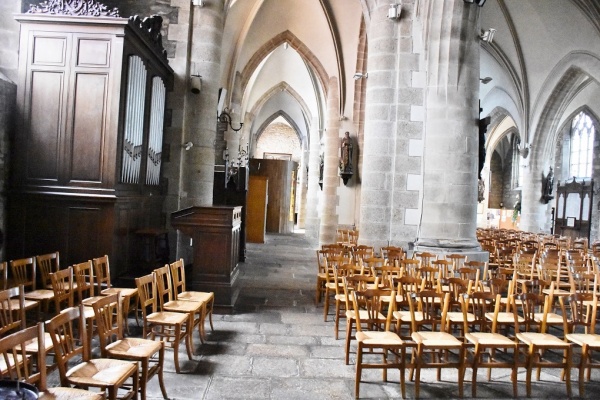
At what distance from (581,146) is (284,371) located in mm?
22517

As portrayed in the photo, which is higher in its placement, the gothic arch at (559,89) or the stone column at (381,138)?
the gothic arch at (559,89)

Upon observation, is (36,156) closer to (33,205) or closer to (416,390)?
(33,205)

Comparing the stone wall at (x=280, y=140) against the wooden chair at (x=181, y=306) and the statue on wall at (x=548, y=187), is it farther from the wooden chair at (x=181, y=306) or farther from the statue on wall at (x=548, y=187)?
the wooden chair at (x=181, y=306)

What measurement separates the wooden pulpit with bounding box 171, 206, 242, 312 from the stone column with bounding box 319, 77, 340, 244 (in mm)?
8311

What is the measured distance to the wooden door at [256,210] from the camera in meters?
16.3

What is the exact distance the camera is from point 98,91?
5.58 m

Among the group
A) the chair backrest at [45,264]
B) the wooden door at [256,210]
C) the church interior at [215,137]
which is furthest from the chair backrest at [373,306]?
the wooden door at [256,210]

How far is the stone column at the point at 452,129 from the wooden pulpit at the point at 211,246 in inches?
142

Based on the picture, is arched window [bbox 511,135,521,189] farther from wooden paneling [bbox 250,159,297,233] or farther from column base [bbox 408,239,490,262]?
column base [bbox 408,239,490,262]

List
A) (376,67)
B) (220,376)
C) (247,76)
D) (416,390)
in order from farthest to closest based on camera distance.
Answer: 1. (247,76)
2. (376,67)
3. (220,376)
4. (416,390)

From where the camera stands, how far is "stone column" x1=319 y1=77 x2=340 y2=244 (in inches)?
Result: 571

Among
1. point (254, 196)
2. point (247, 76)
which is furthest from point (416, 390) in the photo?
point (247, 76)

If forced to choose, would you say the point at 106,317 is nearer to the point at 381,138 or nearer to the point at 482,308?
the point at 482,308

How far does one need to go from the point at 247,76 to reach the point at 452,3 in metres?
10.5
